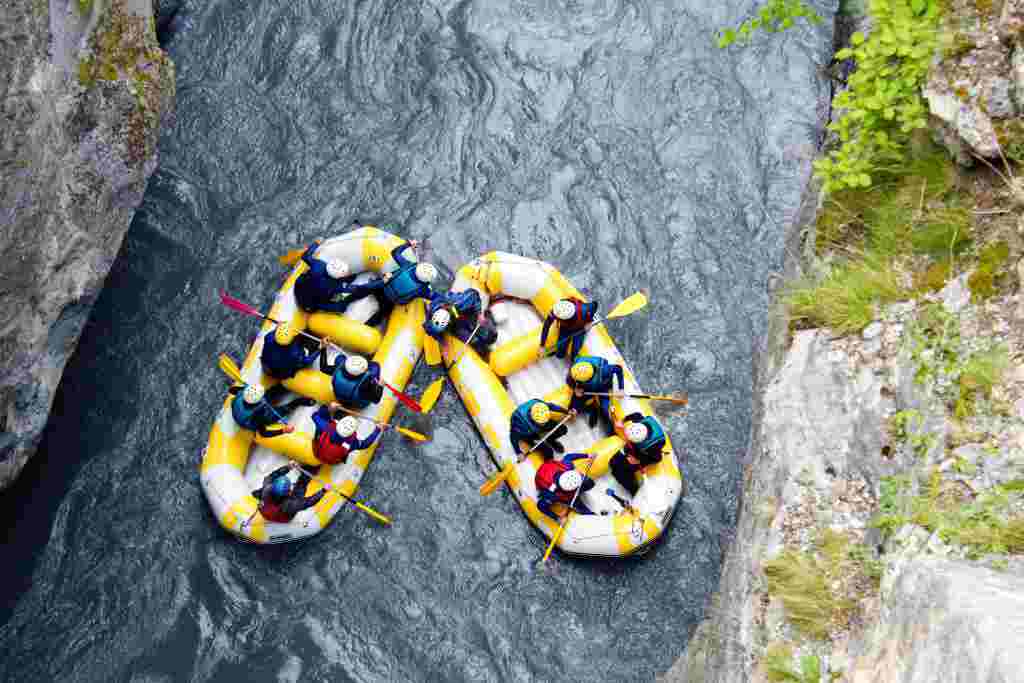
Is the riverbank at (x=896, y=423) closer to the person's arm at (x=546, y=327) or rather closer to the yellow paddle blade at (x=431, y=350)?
the person's arm at (x=546, y=327)

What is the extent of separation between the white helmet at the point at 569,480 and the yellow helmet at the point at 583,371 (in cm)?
63

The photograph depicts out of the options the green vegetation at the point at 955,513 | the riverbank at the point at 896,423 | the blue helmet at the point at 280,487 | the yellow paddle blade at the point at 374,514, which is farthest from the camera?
the yellow paddle blade at the point at 374,514

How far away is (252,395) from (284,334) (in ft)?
1.42

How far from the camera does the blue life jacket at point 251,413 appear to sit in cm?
589

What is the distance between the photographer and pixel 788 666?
4406 mm

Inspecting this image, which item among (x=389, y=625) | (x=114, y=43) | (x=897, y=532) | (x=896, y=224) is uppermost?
(x=114, y=43)

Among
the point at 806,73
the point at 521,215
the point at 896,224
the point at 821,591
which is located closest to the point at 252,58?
the point at 521,215

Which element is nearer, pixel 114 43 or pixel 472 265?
pixel 114 43

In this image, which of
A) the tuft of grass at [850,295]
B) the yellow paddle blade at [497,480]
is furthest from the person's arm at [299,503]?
the tuft of grass at [850,295]

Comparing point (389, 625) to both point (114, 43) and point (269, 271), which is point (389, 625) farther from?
point (114, 43)

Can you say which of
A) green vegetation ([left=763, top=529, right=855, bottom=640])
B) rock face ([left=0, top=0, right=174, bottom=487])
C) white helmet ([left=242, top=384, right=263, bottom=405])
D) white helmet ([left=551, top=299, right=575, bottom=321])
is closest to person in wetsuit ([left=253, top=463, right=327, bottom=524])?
white helmet ([left=242, top=384, right=263, bottom=405])

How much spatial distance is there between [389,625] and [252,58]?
16.3 feet

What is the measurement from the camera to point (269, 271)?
23.6 ft

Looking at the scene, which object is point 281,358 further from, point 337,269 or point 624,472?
point 624,472
